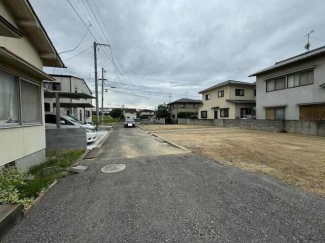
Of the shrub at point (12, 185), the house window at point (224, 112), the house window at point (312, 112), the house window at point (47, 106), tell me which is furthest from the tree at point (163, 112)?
the shrub at point (12, 185)

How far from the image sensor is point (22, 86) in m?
4.65

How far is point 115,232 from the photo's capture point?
2.12 metres

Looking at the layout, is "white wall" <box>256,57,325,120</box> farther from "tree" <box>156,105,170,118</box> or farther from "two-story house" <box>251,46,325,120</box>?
"tree" <box>156,105,170,118</box>

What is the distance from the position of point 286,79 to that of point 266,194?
15.4m

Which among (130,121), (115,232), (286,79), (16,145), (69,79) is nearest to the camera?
(115,232)

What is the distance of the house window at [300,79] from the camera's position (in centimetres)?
1279

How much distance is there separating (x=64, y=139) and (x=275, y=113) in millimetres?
17253

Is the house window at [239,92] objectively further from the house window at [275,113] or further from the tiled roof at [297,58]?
the house window at [275,113]

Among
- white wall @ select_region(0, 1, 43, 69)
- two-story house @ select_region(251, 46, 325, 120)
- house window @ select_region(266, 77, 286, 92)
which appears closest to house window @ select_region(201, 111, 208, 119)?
two-story house @ select_region(251, 46, 325, 120)

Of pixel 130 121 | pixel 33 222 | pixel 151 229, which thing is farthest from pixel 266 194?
pixel 130 121

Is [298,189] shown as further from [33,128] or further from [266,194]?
[33,128]

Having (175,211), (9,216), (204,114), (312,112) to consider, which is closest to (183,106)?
(204,114)

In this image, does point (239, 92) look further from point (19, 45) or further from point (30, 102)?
point (19, 45)

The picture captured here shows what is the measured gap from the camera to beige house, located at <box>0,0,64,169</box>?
3.86 metres
